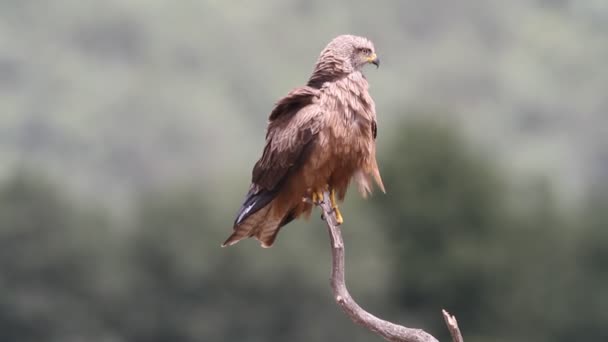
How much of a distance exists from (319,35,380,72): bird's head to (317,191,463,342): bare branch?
1.24 m

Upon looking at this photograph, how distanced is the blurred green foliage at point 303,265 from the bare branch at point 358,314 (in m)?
28.6

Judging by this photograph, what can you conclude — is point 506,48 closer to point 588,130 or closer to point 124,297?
point 588,130

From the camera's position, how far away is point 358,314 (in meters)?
7.52

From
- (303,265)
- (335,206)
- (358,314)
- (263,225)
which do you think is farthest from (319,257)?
(358,314)

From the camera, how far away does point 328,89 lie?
28.6 feet

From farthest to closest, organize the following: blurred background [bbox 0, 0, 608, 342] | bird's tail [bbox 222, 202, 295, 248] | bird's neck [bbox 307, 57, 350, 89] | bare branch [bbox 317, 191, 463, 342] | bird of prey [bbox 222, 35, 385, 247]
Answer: blurred background [bbox 0, 0, 608, 342] → bird's tail [bbox 222, 202, 295, 248] → bird's neck [bbox 307, 57, 350, 89] → bird of prey [bbox 222, 35, 385, 247] → bare branch [bbox 317, 191, 463, 342]

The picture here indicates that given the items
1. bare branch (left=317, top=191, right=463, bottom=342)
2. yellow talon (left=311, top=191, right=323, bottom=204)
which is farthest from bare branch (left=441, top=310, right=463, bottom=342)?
yellow talon (left=311, top=191, right=323, bottom=204)

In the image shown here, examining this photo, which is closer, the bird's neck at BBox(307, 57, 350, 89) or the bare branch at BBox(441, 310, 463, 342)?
the bare branch at BBox(441, 310, 463, 342)

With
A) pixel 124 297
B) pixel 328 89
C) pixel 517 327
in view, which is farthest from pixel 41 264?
pixel 328 89

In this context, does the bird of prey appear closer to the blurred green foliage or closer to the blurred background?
the blurred background

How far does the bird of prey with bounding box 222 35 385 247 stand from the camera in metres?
8.61

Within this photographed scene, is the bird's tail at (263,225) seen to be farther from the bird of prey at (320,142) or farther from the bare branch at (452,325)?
the bare branch at (452,325)

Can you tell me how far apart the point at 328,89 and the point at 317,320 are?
91.5 ft

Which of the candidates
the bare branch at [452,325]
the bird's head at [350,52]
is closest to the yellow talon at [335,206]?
the bird's head at [350,52]
